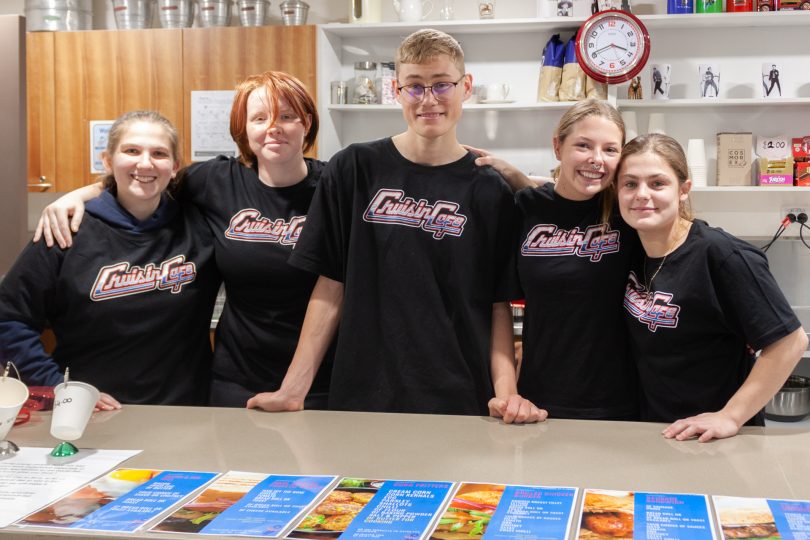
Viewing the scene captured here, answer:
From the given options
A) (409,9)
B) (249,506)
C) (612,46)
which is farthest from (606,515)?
(409,9)

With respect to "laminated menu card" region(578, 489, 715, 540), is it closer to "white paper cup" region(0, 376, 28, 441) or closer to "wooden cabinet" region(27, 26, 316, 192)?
"white paper cup" region(0, 376, 28, 441)

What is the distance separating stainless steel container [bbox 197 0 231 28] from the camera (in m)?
4.33

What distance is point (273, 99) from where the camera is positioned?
212 centimetres

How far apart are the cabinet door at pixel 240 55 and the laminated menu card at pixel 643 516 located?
3.22 m

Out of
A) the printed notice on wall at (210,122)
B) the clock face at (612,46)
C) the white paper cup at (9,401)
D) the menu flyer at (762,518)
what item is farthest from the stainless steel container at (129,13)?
the menu flyer at (762,518)

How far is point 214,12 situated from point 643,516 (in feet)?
12.7

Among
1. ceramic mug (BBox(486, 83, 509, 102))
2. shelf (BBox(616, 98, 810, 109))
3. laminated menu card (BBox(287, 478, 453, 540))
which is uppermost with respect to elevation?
ceramic mug (BBox(486, 83, 509, 102))

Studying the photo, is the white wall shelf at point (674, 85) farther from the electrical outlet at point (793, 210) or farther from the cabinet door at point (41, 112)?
the cabinet door at point (41, 112)

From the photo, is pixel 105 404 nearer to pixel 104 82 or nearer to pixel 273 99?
pixel 273 99

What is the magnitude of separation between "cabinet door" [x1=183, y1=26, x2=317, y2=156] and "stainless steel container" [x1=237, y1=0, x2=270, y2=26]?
129mm

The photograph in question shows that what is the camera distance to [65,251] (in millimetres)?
2039

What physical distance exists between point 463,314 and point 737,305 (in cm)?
62

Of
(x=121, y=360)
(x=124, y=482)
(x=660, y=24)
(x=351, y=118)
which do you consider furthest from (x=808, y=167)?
(x=124, y=482)

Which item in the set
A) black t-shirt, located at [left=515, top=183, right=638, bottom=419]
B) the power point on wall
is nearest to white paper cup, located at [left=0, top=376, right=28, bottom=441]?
black t-shirt, located at [left=515, top=183, right=638, bottom=419]
